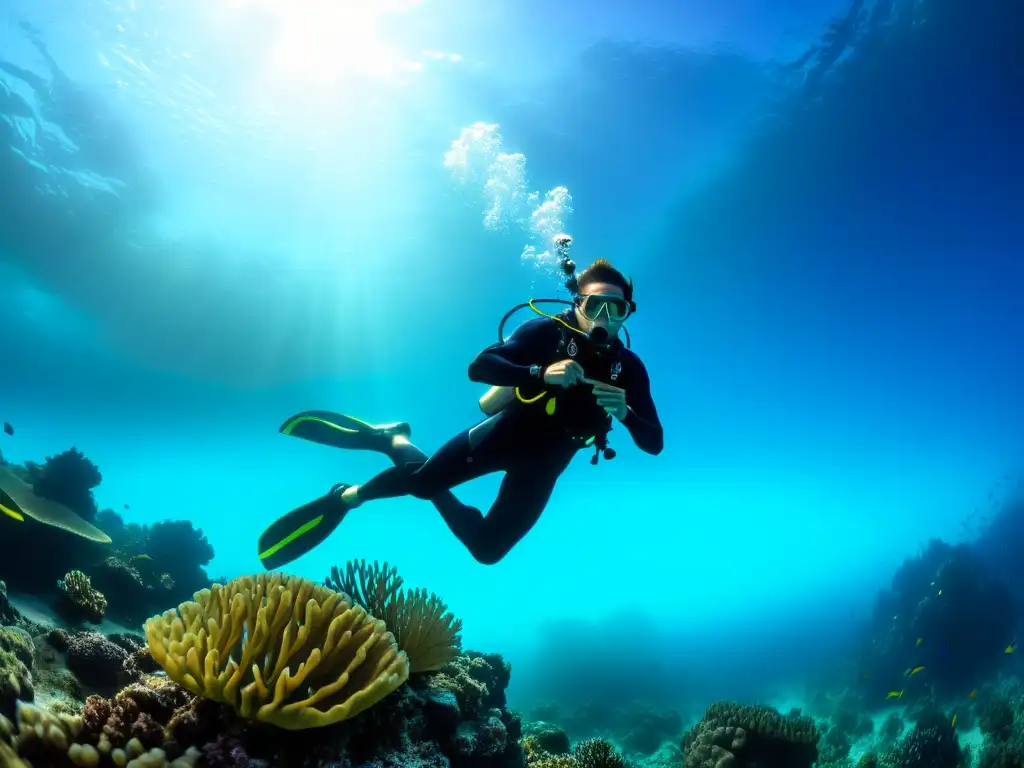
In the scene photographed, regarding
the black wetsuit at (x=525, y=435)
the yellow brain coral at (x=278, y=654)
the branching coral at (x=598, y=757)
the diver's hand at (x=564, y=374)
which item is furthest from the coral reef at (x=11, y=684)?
the branching coral at (x=598, y=757)

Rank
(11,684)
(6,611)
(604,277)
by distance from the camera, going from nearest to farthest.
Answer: (11,684) < (6,611) < (604,277)

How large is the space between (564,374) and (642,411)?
1795 mm

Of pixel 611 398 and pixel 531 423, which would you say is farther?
pixel 531 423

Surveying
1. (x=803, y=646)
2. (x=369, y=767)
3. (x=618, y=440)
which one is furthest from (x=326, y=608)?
(x=803, y=646)

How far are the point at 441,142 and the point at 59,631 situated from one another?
1922 cm

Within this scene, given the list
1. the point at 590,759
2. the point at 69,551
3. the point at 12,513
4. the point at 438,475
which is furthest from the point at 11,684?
the point at 69,551

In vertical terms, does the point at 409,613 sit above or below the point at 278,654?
above

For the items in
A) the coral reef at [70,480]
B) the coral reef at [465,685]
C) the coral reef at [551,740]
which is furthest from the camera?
the coral reef at [70,480]

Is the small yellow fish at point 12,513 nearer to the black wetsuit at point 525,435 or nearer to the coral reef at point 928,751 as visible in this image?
the black wetsuit at point 525,435

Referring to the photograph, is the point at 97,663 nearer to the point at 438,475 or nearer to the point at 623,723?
the point at 438,475

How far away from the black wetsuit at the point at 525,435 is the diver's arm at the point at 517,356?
0.04 feet

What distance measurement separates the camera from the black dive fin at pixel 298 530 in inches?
277

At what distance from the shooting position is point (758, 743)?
23.2ft

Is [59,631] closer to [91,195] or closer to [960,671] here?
[91,195]
